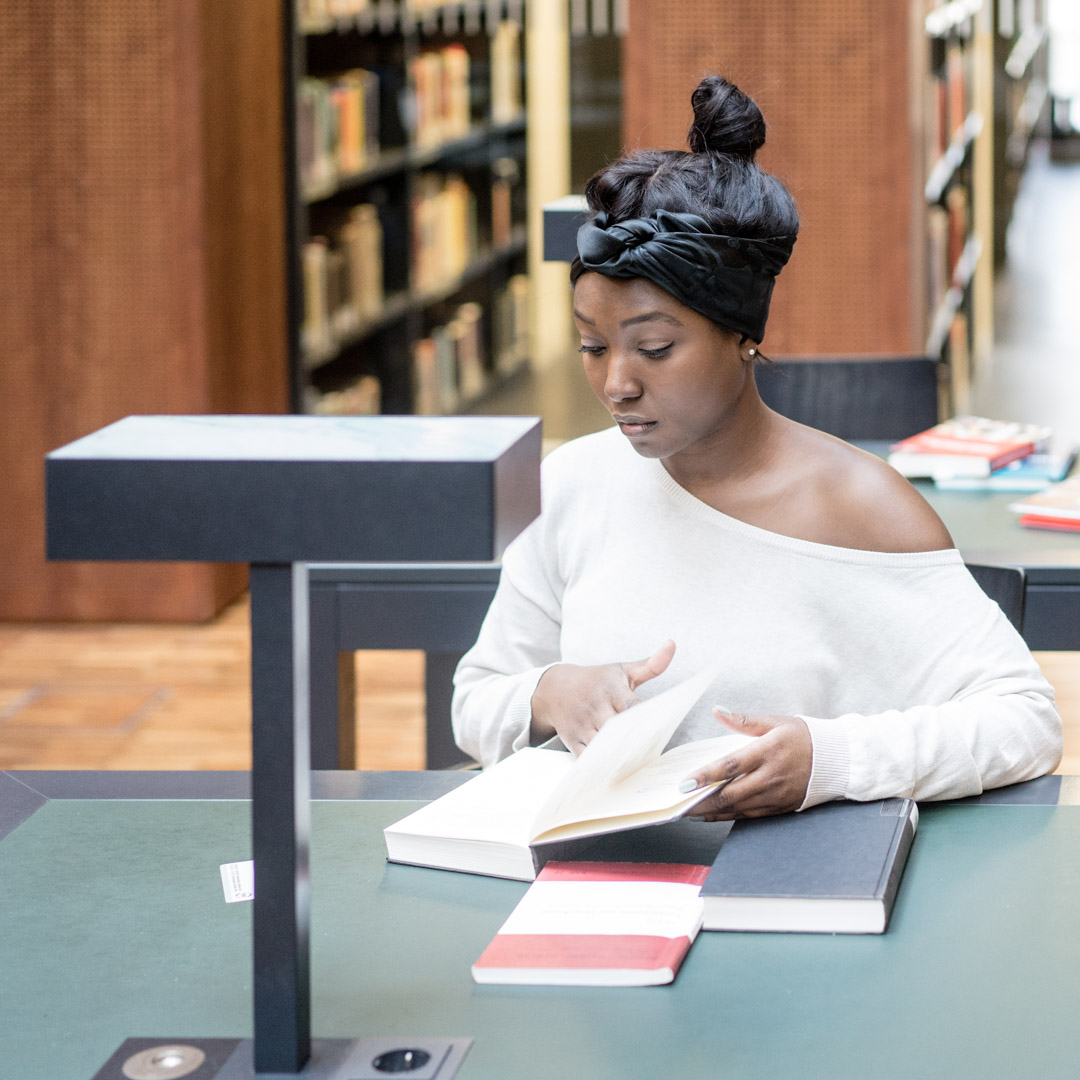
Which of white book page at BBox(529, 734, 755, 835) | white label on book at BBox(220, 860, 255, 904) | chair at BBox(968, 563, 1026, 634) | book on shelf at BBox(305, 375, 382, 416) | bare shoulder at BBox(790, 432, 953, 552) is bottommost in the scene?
book on shelf at BBox(305, 375, 382, 416)

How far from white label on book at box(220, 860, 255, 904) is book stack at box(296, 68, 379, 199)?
12.5 ft

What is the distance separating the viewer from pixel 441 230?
5453mm

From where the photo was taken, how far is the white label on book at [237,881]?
1238mm

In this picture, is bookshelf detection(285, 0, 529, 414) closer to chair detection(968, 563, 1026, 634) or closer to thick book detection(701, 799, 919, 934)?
chair detection(968, 563, 1026, 634)

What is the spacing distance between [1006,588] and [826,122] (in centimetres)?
263

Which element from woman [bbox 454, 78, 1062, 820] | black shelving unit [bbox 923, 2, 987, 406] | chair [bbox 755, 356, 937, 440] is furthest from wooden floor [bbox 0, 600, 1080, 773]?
woman [bbox 454, 78, 1062, 820]

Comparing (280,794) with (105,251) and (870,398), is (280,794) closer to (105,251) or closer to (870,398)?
(870,398)

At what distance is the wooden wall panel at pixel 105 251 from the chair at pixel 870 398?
1694 millimetres

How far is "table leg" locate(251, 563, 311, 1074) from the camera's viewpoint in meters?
0.91

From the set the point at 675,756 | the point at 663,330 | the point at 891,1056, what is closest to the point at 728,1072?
the point at 891,1056

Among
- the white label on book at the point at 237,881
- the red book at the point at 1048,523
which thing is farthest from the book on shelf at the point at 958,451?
A: the white label on book at the point at 237,881

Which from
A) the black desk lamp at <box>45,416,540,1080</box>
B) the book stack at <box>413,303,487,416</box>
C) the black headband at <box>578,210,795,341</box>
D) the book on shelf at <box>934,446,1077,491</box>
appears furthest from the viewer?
the book stack at <box>413,303,487,416</box>

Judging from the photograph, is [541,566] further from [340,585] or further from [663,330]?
[340,585]

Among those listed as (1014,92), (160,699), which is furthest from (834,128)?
(160,699)
